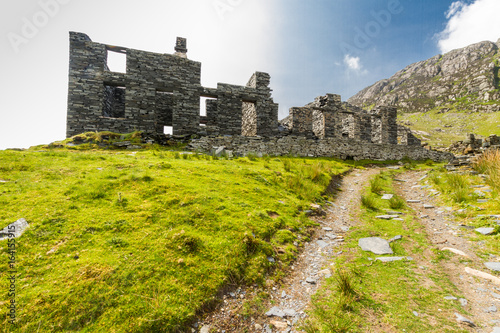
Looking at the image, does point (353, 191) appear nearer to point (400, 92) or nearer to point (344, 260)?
point (344, 260)

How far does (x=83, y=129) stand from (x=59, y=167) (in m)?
11.8

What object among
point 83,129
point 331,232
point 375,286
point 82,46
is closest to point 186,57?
point 82,46

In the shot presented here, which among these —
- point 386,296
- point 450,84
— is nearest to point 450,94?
point 450,84

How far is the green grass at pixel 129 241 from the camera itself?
2.77 metres

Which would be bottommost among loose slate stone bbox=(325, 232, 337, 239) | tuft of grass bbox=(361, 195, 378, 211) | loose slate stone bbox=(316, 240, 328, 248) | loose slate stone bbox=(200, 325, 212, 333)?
loose slate stone bbox=(200, 325, 212, 333)

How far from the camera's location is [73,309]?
2676 millimetres

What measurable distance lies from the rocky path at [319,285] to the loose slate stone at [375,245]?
0.53 metres

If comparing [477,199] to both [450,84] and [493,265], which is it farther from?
[450,84]

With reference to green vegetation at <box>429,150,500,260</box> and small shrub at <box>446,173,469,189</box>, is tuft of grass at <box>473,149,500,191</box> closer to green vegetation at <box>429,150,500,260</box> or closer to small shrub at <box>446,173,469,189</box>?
green vegetation at <box>429,150,500,260</box>

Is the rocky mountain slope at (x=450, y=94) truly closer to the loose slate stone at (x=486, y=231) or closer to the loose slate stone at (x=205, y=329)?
the loose slate stone at (x=486, y=231)

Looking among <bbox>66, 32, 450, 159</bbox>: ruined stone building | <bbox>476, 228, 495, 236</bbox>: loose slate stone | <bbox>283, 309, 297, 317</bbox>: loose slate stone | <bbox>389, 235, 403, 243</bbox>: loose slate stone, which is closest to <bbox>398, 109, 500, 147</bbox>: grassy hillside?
<bbox>66, 32, 450, 159</bbox>: ruined stone building

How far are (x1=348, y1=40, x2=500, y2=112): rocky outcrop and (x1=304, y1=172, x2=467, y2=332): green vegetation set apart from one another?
101645mm

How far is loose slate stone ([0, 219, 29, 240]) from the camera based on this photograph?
354cm

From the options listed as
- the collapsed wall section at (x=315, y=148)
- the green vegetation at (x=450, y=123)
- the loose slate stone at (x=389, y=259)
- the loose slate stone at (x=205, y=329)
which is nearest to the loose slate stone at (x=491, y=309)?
the loose slate stone at (x=389, y=259)
